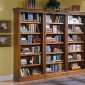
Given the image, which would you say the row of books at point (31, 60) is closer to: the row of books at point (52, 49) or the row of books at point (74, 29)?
the row of books at point (52, 49)

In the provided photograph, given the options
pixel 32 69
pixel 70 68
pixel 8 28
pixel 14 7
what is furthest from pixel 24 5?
pixel 70 68

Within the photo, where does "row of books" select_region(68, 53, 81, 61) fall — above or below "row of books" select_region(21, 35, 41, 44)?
below

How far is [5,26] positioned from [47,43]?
1.34 metres

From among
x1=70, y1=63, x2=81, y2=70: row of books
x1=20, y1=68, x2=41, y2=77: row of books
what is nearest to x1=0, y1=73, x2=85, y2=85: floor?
x1=20, y1=68, x2=41, y2=77: row of books

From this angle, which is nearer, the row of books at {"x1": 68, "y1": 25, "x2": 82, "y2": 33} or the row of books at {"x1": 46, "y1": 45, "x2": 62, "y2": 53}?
the row of books at {"x1": 46, "y1": 45, "x2": 62, "y2": 53}

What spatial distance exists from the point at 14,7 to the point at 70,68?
8.70 feet

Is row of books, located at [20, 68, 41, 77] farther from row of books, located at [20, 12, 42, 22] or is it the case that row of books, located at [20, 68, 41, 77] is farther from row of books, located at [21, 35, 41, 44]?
row of books, located at [20, 12, 42, 22]

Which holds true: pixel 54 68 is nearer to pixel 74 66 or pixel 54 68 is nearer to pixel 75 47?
pixel 74 66

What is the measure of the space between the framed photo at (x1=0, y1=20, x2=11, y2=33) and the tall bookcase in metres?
0.22

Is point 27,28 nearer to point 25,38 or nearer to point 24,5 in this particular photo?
point 25,38

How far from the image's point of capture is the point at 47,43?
6.78 metres

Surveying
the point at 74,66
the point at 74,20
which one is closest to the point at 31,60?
the point at 74,66

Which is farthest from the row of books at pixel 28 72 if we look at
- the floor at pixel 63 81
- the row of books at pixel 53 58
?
the row of books at pixel 53 58

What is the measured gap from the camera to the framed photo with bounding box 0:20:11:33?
638cm
